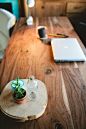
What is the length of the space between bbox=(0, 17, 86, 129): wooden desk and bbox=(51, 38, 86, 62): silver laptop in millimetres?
42

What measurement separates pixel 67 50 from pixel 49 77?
353 mm

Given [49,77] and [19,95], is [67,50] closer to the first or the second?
[49,77]

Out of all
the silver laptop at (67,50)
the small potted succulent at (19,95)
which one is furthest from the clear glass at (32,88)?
the silver laptop at (67,50)

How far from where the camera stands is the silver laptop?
0.97m

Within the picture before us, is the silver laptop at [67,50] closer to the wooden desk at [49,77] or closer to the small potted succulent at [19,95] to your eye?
the wooden desk at [49,77]

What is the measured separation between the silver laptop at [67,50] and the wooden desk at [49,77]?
0.04 metres

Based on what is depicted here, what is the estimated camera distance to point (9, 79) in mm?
820

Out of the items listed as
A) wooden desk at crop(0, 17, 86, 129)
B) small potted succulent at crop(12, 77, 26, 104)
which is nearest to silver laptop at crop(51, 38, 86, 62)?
wooden desk at crop(0, 17, 86, 129)

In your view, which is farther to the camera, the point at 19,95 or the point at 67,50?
the point at 67,50

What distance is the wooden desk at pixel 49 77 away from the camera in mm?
585

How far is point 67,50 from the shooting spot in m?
1.07

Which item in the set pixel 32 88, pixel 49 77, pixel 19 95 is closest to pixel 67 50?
pixel 49 77

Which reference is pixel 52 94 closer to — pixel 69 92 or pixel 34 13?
pixel 69 92

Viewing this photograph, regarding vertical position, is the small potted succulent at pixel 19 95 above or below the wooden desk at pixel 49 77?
above
